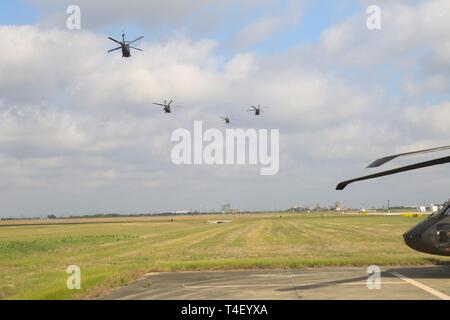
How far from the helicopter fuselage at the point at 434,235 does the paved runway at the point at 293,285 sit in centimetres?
91

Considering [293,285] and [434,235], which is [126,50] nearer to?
[293,285]

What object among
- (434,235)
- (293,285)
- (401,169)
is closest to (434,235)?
(434,235)

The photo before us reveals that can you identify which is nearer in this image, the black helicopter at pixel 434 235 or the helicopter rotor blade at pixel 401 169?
the helicopter rotor blade at pixel 401 169

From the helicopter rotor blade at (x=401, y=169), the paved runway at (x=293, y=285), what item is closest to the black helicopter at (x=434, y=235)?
the paved runway at (x=293, y=285)

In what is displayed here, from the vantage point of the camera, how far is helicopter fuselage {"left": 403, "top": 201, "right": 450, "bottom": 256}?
1677cm

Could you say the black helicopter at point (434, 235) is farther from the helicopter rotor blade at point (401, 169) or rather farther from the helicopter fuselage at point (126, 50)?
the helicopter fuselage at point (126, 50)

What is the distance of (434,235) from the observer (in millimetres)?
16938

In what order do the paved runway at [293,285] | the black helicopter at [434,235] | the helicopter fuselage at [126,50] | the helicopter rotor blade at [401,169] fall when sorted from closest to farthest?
1. the helicopter rotor blade at [401,169]
2. the paved runway at [293,285]
3. the black helicopter at [434,235]
4. the helicopter fuselage at [126,50]

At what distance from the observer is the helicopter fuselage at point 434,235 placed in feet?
55.0

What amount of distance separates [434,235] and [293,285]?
195 inches
